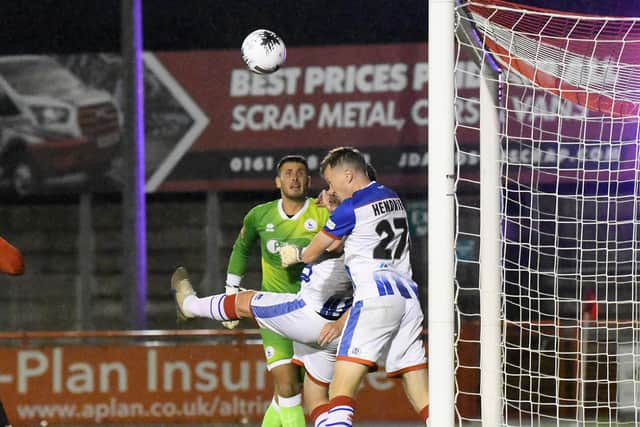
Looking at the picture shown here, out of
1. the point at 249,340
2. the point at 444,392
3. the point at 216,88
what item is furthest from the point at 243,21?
the point at 444,392

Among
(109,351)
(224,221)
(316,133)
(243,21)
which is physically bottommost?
(109,351)

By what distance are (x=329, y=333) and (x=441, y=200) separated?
147cm

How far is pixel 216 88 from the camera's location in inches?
570

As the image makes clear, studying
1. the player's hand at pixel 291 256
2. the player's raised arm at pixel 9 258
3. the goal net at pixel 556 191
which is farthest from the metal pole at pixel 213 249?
the player's raised arm at pixel 9 258

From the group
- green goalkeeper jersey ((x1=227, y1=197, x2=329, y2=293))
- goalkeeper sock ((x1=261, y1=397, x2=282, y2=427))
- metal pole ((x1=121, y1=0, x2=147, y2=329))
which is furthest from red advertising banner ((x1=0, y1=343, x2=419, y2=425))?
metal pole ((x1=121, y1=0, x2=147, y2=329))

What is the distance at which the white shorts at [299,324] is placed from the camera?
6766 millimetres

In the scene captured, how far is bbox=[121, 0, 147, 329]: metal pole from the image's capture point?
13438mm

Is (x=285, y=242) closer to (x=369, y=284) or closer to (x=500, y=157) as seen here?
(x=369, y=284)

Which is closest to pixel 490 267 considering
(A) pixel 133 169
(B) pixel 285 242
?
(B) pixel 285 242

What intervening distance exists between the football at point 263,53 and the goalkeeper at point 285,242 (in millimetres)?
552

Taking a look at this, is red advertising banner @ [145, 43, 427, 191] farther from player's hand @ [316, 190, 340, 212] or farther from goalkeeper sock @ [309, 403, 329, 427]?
→ goalkeeper sock @ [309, 403, 329, 427]

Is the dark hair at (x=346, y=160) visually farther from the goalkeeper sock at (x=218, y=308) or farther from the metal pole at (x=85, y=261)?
the metal pole at (x=85, y=261)

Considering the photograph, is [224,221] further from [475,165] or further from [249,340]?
[249,340]

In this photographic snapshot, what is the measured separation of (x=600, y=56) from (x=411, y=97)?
25.5 feet
